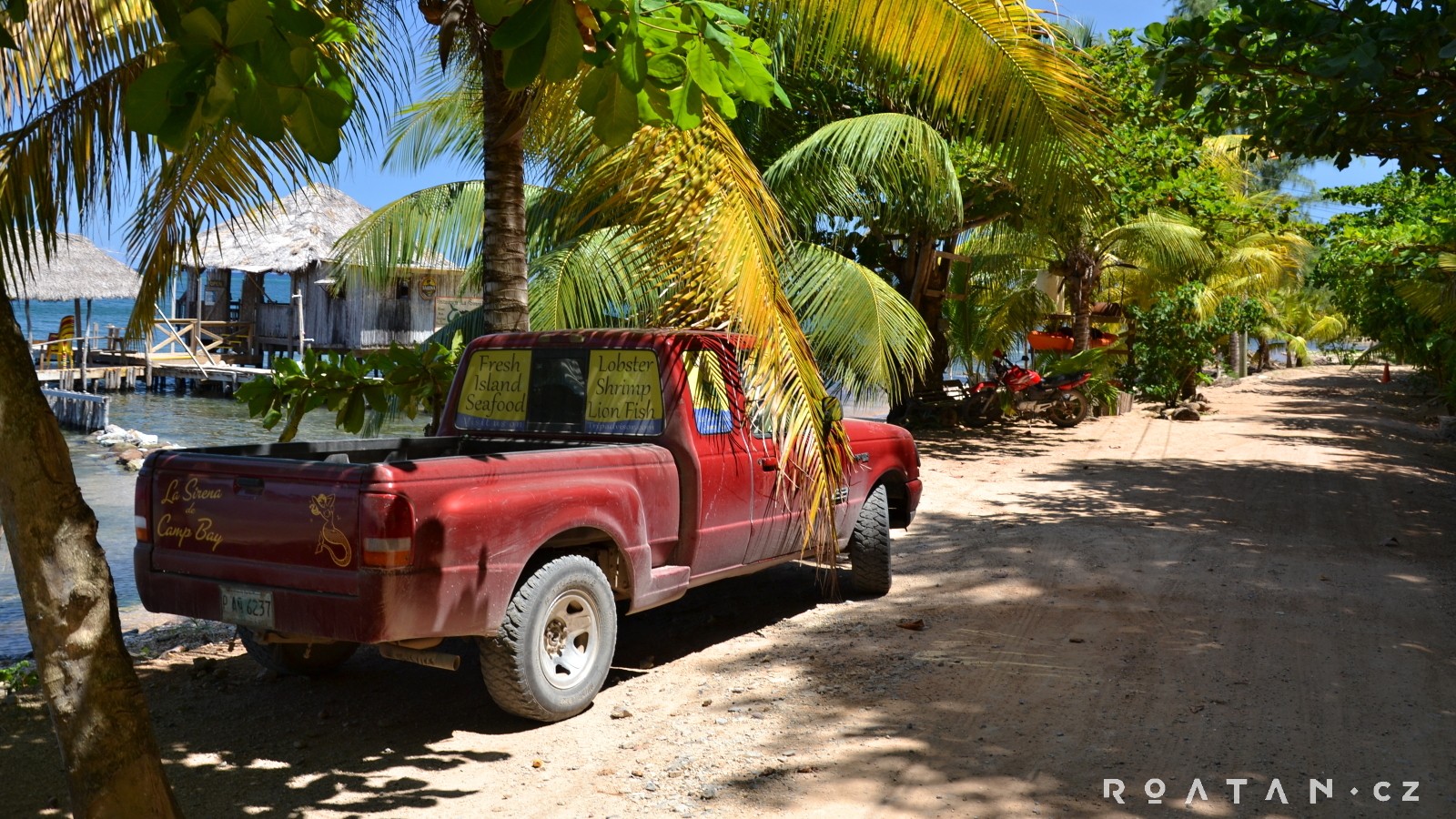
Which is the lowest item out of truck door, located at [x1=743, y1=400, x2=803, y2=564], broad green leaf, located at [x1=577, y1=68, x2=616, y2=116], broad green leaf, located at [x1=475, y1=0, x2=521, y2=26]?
truck door, located at [x1=743, y1=400, x2=803, y2=564]

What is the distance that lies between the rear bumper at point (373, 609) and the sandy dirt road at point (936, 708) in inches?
24.3

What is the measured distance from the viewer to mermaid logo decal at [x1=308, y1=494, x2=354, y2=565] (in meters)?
4.54

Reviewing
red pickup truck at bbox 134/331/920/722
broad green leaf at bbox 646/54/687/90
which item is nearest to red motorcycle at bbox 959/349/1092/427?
red pickup truck at bbox 134/331/920/722

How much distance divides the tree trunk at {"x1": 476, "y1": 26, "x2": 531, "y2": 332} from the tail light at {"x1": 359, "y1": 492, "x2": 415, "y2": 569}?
3307mm

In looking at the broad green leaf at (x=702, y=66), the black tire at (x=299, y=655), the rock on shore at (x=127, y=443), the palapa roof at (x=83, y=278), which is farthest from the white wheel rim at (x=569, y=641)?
the palapa roof at (x=83, y=278)

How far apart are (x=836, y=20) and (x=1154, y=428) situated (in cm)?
1427

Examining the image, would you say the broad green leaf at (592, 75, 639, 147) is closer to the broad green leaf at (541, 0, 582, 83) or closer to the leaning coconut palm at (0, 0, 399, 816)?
the broad green leaf at (541, 0, 582, 83)

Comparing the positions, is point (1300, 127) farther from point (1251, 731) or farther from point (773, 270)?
point (1251, 731)

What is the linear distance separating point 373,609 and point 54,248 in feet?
12.9

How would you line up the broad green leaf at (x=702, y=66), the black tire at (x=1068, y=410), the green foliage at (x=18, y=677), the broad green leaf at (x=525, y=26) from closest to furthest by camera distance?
the broad green leaf at (x=525, y=26)
the broad green leaf at (x=702, y=66)
the green foliage at (x=18, y=677)
the black tire at (x=1068, y=410)

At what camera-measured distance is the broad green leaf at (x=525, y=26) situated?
2914 mm

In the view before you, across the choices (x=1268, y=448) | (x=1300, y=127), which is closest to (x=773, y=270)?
(x=1300, y=127)

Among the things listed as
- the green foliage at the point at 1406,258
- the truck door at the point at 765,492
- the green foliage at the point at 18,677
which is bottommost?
the green foliage at the point at 18,677

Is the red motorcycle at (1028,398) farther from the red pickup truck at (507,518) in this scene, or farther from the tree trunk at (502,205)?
the tree trunk at (502,205)
